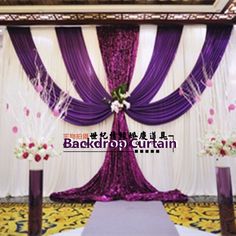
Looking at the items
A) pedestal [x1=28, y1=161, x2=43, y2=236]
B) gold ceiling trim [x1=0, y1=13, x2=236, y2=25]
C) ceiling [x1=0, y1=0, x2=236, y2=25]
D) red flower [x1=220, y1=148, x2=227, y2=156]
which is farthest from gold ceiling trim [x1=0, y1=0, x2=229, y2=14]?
pedestal [x1=28, y1=161, x2=43, y2=236]

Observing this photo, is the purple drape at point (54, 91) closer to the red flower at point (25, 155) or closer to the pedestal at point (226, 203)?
the red flower at point (25, 155)

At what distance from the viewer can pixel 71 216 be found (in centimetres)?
346

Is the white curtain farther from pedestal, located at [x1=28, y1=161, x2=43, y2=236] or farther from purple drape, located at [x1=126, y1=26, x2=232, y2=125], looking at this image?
pedestal, located at [x1=28, y1=161, x2=43, y2=236]

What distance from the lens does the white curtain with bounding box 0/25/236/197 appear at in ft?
15.2

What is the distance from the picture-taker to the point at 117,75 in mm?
4719

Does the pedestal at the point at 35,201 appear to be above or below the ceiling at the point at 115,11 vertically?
below

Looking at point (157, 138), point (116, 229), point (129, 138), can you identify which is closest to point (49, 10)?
point (129, 138)

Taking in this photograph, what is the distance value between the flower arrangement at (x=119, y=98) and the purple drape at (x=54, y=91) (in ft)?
0.48

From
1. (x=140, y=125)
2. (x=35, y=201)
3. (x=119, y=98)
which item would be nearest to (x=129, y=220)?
(x=35, y=201)

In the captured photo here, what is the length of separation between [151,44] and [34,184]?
11.2 ft

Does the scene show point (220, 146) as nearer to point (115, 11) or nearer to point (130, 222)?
point (130, 222)

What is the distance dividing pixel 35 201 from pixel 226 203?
185 centimetres

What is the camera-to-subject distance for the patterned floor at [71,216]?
118 inches

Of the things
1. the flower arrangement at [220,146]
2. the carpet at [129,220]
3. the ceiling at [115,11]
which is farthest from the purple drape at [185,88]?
the flower arrangement at [220,146]
